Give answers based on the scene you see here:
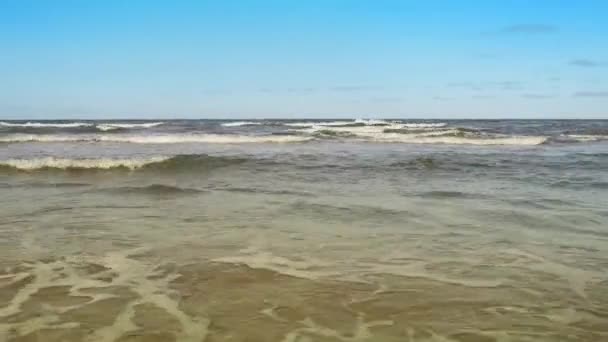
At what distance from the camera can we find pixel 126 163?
1512cm

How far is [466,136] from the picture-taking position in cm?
3008

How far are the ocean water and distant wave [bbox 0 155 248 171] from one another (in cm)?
291

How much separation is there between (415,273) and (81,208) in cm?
569

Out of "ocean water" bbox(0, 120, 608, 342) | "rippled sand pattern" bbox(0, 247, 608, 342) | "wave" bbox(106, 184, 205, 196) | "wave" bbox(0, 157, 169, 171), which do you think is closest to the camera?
"rippled sand pattern" bbox(0, 247, 608, 342)

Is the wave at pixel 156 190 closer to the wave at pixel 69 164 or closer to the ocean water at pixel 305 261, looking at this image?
the ocean water at pixel 305 261

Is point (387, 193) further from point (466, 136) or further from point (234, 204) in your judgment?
point (466, 136)

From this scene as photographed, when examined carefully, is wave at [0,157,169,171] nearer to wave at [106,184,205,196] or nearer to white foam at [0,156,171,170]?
white foam at [0,156,171,170]

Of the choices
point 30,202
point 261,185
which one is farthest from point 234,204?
point 30,202

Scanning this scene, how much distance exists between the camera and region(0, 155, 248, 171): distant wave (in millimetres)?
14383

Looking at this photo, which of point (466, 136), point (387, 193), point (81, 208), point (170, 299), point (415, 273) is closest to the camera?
point (170, 299)

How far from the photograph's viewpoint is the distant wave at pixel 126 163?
14383 millimetres

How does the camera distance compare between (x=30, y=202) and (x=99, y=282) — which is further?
(x=30, y=202)

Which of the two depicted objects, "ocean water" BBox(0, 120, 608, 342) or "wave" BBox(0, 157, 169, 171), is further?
"wave" BBox(0, 157, 169, 171)

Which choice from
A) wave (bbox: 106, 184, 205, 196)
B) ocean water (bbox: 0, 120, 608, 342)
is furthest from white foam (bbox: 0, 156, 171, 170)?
wave (bbox: 106, 184, 205, 196)
